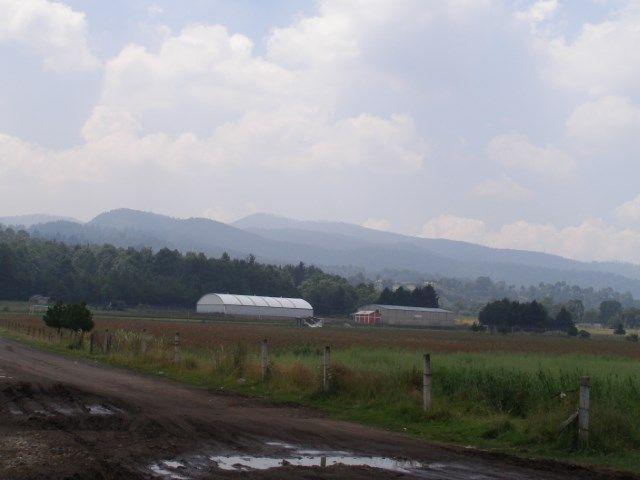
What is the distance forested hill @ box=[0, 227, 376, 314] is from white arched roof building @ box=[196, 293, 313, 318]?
50.4ft

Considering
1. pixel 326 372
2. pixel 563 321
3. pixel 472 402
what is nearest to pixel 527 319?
pixel 563 321

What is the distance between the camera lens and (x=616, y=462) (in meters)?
12.6

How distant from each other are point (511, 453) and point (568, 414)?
1984 mm

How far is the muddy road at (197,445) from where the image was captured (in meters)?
10.4

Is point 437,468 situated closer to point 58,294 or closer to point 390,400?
point 390,400

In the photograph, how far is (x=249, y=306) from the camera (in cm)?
14138

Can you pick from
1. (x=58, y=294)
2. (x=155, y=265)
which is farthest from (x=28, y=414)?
(x=155, y=265)

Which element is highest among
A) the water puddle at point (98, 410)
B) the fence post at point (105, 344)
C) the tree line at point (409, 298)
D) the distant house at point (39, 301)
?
the tree line at point (409, 298)

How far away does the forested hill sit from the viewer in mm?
143125

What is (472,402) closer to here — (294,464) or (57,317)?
(294,464)

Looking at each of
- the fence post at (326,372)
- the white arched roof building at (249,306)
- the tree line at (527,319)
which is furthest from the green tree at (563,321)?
the fence post at (326,372)

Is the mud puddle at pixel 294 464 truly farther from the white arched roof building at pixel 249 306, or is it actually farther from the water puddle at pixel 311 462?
the white arched roof building at pixel 249 306

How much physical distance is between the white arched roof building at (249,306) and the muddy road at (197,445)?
120662 mm

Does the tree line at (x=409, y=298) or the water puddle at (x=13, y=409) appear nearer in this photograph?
the water puddle at (x=13, y=409)
